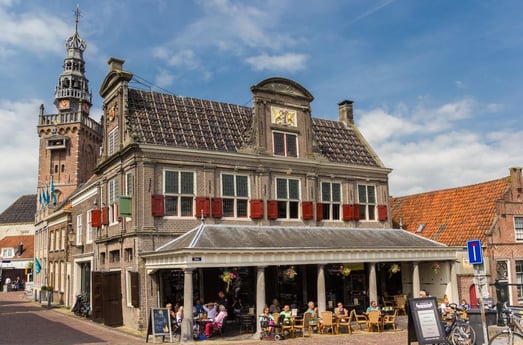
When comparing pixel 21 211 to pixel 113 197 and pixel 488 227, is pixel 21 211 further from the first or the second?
pixel 488 227

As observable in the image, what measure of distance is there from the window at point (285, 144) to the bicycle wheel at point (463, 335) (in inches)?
527

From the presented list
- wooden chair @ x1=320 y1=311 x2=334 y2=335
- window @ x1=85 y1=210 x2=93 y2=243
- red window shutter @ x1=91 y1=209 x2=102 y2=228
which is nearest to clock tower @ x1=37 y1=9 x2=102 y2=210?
window @ x1=85 y1=210 x2=93 y2=243

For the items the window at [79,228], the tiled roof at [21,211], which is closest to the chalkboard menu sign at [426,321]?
the window at [79,228]

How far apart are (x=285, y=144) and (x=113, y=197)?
28.7ft

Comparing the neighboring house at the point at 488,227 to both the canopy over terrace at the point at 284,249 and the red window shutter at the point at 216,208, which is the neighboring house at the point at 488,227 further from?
the red window shutter at the point at 216,208

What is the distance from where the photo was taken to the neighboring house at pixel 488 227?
90.8ft

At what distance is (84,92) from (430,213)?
4973 cm

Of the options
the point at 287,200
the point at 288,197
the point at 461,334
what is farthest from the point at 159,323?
the point at 461,334

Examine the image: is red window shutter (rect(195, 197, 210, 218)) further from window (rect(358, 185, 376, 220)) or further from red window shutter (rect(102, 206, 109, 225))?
window (rect(358, 185, 376, 220))

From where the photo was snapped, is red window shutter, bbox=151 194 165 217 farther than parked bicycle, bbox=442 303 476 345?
→ Yes

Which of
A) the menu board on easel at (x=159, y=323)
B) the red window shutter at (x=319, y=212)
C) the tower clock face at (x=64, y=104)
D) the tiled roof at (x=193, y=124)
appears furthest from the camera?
the tower clock face at (x=64, y=104)

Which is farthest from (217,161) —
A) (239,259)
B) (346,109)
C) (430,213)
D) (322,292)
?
(430,213)

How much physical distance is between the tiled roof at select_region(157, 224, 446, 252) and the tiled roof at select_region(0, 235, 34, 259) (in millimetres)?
53157

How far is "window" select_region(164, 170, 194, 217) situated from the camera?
2206 cm
